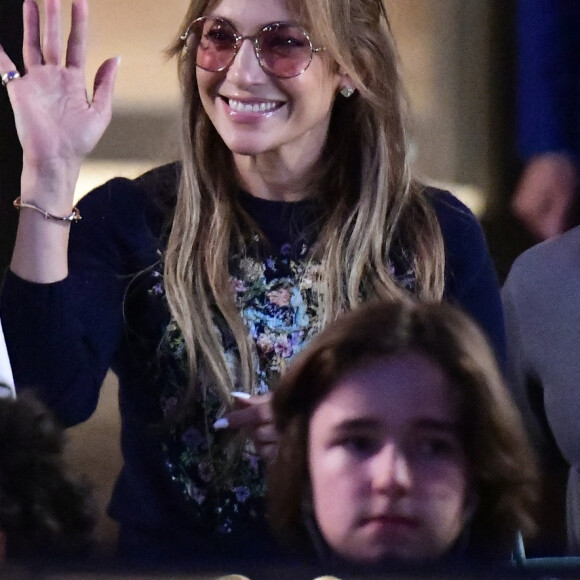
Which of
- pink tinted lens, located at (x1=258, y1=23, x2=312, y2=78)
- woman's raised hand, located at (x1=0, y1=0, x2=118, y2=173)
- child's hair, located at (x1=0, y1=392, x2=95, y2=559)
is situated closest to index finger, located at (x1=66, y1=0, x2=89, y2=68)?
woman's raised hand, located at (x1=0, y1=0, x2=118, y2=173)

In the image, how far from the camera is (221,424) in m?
1.20

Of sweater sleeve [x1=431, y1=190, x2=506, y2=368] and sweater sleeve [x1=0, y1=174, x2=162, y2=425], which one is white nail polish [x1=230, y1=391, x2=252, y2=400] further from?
sweater sleeve [x1=431, y1=190, x2=506, y2=368]

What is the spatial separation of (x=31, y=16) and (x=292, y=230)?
377 mm

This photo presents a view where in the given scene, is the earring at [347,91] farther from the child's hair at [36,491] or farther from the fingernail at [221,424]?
the child's hair at [36,491]

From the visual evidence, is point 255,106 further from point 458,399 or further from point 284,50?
point 458,399

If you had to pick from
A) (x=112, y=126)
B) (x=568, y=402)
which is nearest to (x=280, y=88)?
(x=112, y=126)

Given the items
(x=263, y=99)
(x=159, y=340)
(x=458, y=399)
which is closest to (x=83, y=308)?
(x=159, y=340)

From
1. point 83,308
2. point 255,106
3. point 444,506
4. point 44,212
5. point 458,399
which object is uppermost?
point 255,106

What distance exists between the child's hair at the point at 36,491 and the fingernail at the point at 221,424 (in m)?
0.16

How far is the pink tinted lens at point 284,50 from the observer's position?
1.15 m

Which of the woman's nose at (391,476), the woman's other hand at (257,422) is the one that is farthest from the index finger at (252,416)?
the woman's nose at (391,476)

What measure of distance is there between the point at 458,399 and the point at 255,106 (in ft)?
1.28

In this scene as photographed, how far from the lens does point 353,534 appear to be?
1.16 meters

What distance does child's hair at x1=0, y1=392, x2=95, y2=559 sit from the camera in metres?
1.19
